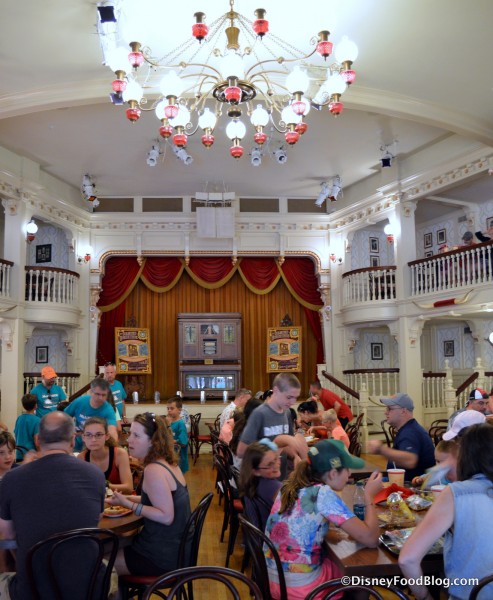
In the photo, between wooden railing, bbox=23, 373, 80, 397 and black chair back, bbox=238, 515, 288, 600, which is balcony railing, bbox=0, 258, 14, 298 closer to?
wooden railing, bbox=23, 373, 80, 397

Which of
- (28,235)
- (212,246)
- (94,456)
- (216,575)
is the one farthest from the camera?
(212,246)

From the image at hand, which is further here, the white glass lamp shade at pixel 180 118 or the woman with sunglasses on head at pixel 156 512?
the white glass lamp shade at pixel 180 118

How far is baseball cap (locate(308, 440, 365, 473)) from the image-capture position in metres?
2.66

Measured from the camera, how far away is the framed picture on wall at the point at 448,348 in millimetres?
13555

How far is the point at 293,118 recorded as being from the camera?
526 centimetres

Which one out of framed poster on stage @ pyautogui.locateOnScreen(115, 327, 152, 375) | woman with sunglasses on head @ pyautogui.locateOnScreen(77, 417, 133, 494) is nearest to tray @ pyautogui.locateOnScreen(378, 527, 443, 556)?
woman with sunglasses on head @ pyautogui.locateOnScreen(77, 417, 133, 494)

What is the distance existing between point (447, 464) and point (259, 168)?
922 centimetres

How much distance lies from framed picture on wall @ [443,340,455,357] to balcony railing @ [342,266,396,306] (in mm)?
2603

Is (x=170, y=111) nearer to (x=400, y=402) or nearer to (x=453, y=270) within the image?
(x=400, y=402)

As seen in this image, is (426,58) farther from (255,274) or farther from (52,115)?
(255,274)

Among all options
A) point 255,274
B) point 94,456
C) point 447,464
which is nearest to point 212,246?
point 255,274

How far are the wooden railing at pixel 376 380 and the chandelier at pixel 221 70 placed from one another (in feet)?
21.4

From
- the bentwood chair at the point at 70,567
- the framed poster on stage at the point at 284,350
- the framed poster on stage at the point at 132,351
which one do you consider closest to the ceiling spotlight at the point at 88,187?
the framed poster on stage at the point at 132,351

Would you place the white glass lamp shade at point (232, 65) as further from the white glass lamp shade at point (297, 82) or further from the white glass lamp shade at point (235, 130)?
the white glass lamp shade at point (235, 130)
